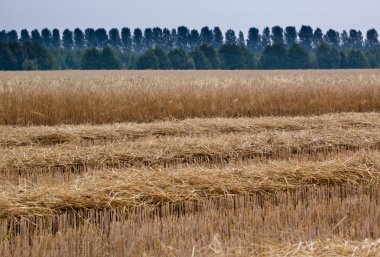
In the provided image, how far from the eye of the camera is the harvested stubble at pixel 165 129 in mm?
9547

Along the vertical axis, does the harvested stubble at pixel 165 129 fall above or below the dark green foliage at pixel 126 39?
below

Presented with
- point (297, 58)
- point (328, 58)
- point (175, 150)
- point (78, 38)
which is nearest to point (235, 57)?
point (297, 58)

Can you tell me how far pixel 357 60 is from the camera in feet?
210

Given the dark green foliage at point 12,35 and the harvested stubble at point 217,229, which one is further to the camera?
the dark green foliage at point 12,35

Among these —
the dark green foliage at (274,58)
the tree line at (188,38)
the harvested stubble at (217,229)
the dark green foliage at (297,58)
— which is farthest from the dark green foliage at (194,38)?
the harvested stubble at (217,229)

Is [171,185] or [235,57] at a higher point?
[235,57]

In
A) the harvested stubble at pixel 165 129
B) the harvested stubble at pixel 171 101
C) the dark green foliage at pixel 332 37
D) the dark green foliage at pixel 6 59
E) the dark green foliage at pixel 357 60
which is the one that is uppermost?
the dark green foliage at pixel 332 37

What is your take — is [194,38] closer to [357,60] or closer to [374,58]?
[374,58]

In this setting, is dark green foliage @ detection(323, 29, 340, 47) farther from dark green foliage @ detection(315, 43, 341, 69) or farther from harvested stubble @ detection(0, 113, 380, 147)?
harvested stubble @ detection(0, 113, 380, 147)

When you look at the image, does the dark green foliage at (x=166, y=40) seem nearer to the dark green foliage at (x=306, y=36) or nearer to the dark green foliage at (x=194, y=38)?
the dark green foliage at (x=194, y=38)

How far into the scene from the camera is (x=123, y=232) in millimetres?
4305

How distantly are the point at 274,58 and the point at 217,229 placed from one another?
59.0 metres

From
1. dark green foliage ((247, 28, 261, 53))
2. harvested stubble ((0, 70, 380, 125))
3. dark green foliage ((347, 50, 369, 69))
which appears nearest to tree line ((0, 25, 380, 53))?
dark green foliage ((247, 28, 261, 53))

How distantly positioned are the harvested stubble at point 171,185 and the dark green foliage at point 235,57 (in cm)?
5552
